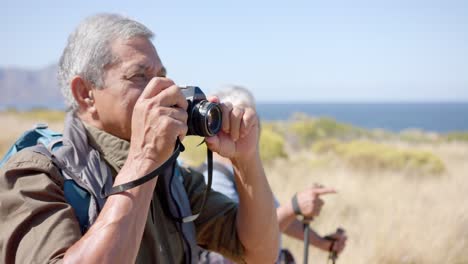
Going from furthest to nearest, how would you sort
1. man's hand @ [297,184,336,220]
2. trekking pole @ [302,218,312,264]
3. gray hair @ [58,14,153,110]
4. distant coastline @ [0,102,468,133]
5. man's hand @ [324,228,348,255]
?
distant coastline @ [0,102,468,133] < man's hand @ [324,228,348,255] < trekking pole @ [302,218,312,264] < man's hand @ [297,184,336,220] < gray hair @ [58,14,153,110]

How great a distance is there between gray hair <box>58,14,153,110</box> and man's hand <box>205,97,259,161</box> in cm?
33

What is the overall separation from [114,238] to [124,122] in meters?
0.47

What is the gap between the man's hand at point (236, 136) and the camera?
5.41 ft

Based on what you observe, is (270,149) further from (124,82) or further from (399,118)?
(399,118)

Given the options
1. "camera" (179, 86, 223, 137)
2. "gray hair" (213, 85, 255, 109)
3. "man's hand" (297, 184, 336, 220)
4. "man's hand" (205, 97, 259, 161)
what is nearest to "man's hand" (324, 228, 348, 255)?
"man's hand" (297, 184, 336, 220)

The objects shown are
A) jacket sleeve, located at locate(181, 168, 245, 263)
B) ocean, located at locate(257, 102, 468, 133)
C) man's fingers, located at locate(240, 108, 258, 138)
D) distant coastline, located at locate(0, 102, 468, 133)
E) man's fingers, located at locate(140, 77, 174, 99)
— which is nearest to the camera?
man's fingers, located at locate(140, 77, 174, 99)

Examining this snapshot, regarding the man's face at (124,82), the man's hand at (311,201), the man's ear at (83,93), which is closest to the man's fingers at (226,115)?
the man's face at (124,82)

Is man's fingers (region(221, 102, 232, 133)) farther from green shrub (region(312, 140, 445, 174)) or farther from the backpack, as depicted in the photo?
green shrub (region(312, 140, 445, 174))

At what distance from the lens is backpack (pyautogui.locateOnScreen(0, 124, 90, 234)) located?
141 centimetres

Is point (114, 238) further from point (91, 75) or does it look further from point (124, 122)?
point (91, 75)

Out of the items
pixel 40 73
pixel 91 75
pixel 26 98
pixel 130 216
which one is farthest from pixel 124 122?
pixel 40 73

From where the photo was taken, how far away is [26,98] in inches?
5999

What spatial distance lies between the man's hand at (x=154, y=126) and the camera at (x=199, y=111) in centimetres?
13

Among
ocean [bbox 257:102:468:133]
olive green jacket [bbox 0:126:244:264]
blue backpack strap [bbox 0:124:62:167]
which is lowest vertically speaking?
ocean [bbox 257:102:468:133]
